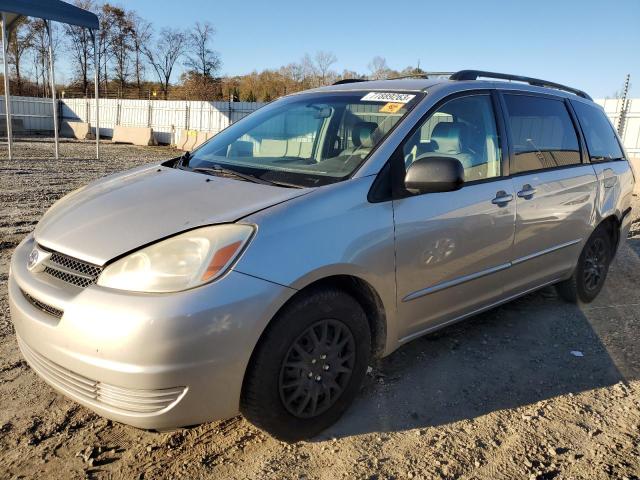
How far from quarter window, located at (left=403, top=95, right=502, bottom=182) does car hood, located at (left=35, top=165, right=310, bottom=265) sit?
3.40ft

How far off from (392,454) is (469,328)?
5.69 feet

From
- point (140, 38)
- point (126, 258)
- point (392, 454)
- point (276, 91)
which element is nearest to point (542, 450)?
point (392, 454)

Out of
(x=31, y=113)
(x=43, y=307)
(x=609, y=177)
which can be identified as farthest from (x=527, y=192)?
(x=31, y=113)

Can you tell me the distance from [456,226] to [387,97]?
2.90 ft

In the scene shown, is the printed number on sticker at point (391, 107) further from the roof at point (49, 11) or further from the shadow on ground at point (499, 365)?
the roof at point (49, 11)

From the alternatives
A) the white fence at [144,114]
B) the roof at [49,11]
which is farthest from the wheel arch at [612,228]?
the white fence at [144,114]

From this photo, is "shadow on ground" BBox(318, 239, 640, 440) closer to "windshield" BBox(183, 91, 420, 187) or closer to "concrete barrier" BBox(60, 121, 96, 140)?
"windshield" BBox(183, 91, 420, 187)

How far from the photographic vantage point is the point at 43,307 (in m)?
2.21

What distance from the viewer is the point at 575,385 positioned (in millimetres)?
3184

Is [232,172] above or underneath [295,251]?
above

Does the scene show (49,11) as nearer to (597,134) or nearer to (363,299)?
(597,134)

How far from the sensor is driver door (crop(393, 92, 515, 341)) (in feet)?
9.11

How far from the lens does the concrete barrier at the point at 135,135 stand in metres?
25.4

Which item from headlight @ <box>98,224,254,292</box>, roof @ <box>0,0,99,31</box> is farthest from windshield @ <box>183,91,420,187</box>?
roof @ <box>0,0,99,31</box>
